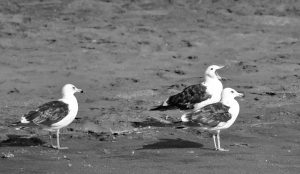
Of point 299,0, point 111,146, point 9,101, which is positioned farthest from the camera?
point 299,0

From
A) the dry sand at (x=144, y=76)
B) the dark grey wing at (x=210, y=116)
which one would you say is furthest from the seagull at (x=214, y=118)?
the dry sand at (x=144, y=76)

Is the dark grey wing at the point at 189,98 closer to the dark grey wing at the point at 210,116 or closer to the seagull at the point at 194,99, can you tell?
the seagull at the point at 194,99

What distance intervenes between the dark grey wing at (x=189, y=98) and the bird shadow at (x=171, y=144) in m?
1.74

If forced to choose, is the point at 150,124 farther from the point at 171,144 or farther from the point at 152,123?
the point at 171,144

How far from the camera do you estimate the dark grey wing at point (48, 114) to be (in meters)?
13.0

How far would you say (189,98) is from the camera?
14984mm

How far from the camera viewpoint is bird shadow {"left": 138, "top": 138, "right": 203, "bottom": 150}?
12.8m

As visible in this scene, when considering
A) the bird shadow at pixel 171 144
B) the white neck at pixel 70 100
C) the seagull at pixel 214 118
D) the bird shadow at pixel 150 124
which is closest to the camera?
the seagull at pixel 214 118

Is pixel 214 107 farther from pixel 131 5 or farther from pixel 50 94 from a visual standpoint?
pixel 131 5

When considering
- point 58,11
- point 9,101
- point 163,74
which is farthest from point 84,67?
point 58,11

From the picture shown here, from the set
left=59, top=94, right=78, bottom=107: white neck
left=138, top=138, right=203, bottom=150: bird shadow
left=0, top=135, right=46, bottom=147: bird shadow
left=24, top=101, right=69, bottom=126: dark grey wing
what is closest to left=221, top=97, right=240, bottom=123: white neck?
left=138, top=138, right=203, bottom=150: bird shadow

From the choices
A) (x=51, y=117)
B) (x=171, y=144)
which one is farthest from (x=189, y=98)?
(x=51, y=117)

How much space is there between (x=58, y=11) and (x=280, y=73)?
23.6 ft

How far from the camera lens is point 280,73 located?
18453mm
